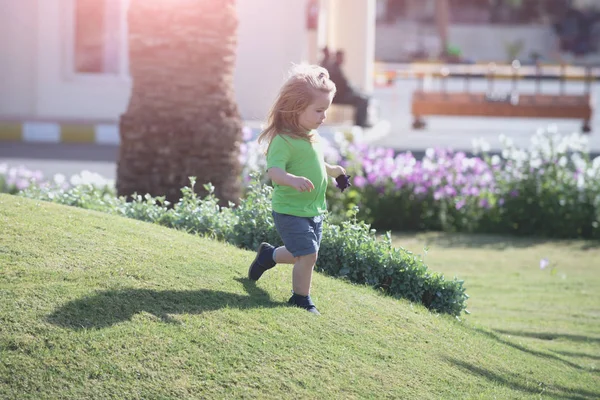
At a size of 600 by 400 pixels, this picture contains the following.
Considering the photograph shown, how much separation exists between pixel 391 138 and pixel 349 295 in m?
14.7

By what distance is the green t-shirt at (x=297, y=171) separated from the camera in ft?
15.4

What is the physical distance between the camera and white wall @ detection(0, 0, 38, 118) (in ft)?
61.6

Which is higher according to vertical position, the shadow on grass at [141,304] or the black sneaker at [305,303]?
the shadow on grass at [141,304]

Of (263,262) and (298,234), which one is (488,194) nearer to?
(263,262)

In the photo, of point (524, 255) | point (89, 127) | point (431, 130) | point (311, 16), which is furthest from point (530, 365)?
point (431, 130)

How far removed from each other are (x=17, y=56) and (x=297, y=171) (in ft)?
50.0

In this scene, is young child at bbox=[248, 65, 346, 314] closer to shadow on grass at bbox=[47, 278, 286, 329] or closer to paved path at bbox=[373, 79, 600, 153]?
shadow on grass at bbox=[47, 278, 286, 329]

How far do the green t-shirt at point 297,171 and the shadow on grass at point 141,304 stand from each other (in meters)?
0.45

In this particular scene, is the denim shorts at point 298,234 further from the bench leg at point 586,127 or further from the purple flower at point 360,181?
the bench leg at point 586,127

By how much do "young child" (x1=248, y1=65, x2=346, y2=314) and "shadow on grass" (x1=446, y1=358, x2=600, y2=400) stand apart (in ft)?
2.47

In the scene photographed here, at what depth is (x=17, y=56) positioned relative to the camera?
62.0ft

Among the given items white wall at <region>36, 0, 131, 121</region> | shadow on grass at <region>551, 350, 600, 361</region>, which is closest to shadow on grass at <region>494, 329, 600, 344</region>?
shadow on grass at <region>551, 350, 600, 361</region>

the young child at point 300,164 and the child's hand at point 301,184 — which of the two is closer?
the child's hand at point 301,184

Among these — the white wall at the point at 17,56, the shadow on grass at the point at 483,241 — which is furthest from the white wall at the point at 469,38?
the shadow on grass at the point at 483,241
